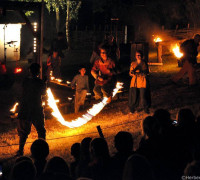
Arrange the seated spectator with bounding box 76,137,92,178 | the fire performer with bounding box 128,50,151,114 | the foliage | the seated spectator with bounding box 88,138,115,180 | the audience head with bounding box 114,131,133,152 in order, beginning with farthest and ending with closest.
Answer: the foliage, the fire performer with bounding box 128,50,151,114, the seated spectator with bounding box 76,137,92,178, the audience head with bounding box 114,131,133,152, the seated spectator with bounding box 88,138,115,180

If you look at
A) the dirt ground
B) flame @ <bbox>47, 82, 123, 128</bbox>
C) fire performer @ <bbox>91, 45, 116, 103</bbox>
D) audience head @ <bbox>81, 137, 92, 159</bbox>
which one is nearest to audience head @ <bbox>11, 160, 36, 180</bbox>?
A: audience head @ <bbox>81, 137, 92, 159</bbox>

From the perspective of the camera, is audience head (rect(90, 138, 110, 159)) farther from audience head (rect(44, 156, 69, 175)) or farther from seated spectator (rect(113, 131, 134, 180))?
audience head (rect(44, 156, 69, 175))

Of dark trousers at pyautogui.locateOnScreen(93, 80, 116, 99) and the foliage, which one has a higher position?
the foliage

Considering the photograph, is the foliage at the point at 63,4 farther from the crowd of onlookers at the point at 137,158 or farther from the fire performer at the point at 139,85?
the crowd of onlookers at the point at 137,158

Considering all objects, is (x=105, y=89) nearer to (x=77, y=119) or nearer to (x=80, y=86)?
(x=80, y=86)

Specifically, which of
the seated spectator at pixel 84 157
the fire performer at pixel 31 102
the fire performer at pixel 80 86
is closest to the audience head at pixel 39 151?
the seated spectator at pixel 84 157

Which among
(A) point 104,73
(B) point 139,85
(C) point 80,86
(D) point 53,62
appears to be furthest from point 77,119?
(D) point 53,62

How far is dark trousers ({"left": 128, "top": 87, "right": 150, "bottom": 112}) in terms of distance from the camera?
1141 cm

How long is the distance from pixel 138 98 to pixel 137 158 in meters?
6.93

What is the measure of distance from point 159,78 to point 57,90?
14.1ft

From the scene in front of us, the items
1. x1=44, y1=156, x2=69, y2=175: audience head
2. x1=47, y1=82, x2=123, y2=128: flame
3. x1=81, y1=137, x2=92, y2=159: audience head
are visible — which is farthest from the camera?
x1=47, y1=82, x2=123, y2=128: flame

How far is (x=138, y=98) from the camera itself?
38.2 feet

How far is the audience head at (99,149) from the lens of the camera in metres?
5.31

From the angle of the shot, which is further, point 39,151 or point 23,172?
point 39,151
